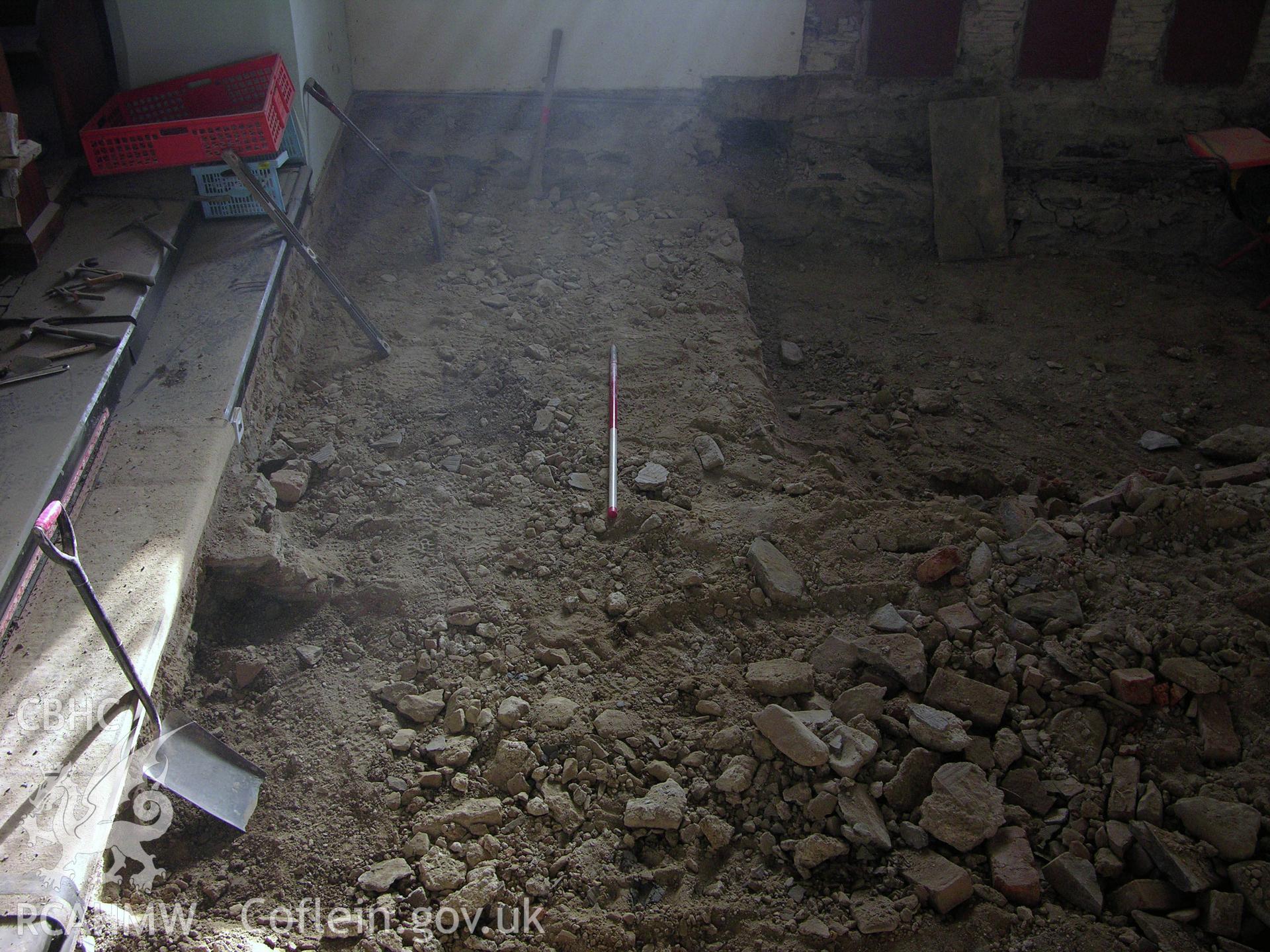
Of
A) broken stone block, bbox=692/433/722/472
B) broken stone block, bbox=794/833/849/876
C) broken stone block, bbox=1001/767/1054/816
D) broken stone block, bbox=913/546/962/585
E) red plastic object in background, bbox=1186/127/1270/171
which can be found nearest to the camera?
broken stone block, bbox=794/833/849/876

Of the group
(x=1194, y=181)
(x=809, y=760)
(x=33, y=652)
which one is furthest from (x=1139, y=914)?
(x=1194, y=181)

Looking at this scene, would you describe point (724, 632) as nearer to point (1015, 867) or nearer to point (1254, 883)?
point (1015, 867)

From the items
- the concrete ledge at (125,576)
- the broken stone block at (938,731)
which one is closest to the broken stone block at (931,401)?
the broken stone block at (938,731)

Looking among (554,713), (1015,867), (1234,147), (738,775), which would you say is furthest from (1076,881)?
(1234,147)

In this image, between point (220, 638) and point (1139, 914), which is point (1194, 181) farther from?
point (220, 638)

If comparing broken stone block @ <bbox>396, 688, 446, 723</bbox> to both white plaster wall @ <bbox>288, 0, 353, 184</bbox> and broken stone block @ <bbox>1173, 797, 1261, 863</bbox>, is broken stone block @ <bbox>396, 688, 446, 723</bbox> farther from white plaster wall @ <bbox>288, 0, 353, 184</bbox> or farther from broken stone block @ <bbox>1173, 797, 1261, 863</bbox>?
white plaster wall @ <bbox>288, 0, 353, 184</bbox>

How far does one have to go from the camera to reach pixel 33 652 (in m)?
2.66

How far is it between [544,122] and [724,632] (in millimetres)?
3927

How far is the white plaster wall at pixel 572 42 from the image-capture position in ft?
19.3

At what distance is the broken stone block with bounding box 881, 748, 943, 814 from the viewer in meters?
2.58

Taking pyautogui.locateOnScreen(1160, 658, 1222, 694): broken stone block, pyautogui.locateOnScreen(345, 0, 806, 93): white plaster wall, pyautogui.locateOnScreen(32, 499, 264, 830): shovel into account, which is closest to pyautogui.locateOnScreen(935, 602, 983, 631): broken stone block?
pyautogui.locateOnScreen(1160, 658, 1222, 694): broken stone block

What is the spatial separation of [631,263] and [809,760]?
3.21 m

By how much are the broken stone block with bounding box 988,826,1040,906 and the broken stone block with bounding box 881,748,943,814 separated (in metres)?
0.21

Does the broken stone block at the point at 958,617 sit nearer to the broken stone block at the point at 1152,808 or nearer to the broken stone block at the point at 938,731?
the broken stone block at the point at 938,731
